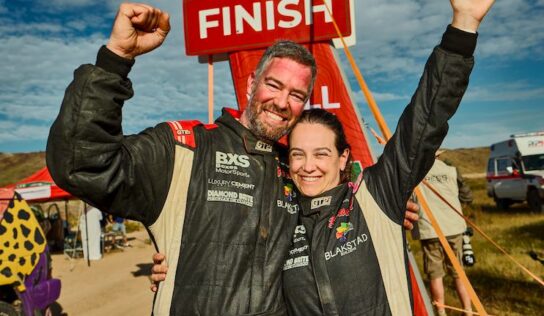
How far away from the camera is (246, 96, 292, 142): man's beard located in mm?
2078

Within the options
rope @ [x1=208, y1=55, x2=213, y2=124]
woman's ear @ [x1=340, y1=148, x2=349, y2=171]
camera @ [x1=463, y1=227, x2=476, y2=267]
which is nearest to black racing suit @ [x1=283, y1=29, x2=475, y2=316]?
woman's ear @ [x1=340, y1=148, x2=349, y2=171]

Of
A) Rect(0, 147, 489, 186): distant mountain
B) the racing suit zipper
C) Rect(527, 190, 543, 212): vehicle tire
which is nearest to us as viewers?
the racing suit zipper

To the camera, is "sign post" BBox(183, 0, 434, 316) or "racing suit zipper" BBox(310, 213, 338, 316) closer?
"racing suit zipper" BBox(310, 213, 338, 316)

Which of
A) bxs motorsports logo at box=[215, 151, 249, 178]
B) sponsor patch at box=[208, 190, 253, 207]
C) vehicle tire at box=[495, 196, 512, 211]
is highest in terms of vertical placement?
bxs motorsports logo at box=[215, 151, 249, 178]

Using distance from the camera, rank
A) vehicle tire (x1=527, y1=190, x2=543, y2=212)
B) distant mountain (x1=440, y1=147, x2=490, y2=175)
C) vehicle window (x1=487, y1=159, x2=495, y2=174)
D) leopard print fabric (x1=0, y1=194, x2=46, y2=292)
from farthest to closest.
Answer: distant mountain (x1=440, y1=147, x2=490, y2=175) → vehicle window (x1=487, y1=159, x2=495, y2=174) → vehicle tire (x1=527, y1=190, x2=543, y2=212) → leopard print fabric (x1=0, y1=194, x2=46, y2=292)

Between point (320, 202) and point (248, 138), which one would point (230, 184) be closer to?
point (248, 138)

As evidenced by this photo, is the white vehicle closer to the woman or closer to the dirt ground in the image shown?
the dirt ground

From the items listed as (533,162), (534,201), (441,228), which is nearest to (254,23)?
(441,228)

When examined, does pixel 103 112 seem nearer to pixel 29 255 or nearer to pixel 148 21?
pixel 148 21

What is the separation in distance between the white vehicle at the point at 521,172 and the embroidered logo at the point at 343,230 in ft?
46.4

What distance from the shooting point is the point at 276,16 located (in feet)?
12.5

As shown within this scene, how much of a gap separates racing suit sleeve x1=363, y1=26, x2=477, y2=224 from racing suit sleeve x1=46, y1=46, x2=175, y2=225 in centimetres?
110

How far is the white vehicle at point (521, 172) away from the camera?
1421cm

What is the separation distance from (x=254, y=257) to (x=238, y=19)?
8.56ft
